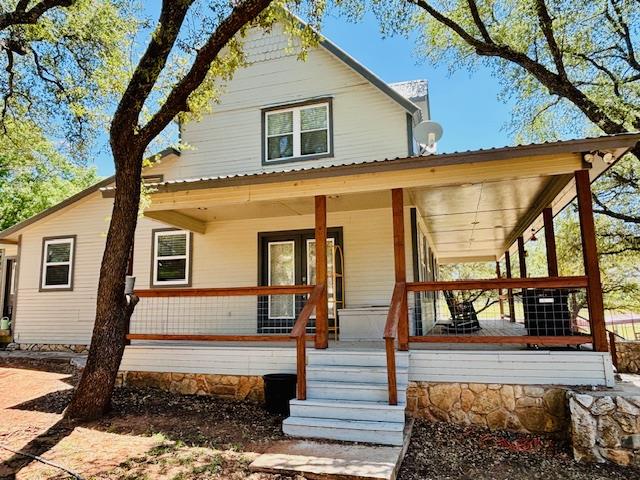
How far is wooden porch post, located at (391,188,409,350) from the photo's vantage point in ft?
19.5

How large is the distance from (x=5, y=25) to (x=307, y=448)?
27.5 ft

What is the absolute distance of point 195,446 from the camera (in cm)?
479

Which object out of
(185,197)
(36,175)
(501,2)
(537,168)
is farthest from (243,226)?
(36,175)

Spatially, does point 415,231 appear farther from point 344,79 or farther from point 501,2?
point 501,2

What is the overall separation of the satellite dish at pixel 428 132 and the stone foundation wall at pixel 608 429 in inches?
194

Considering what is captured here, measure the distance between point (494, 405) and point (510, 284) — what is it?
1530 millimetres

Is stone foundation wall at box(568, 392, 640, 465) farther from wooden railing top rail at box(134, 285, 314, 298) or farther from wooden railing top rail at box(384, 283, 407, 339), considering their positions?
wooden railing top rail at box(134, 285, 314, 298)

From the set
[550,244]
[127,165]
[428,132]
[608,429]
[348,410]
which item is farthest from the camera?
[428,132]

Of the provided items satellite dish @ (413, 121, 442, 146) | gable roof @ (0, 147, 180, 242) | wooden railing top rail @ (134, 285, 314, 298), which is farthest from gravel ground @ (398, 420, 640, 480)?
gable roof @ (0, 147, 180, 242)

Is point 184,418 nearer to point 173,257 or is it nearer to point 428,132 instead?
point 173,257

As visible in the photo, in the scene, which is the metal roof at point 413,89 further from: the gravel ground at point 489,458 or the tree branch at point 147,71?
the gravel ground at point 489,458

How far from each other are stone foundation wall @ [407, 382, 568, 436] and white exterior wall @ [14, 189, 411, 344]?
2.89 metres

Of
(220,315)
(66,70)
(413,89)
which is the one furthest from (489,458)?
(66,70)

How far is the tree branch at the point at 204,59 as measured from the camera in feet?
18.7
